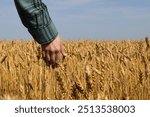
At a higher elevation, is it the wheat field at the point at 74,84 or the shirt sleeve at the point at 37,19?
the shirt sleeve at the point at 37,19

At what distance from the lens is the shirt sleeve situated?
221 cm

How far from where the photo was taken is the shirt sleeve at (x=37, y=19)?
221 centimetres

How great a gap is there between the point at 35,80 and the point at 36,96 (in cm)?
39

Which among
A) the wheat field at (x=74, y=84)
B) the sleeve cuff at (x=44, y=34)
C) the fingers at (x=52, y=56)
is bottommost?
the wheat field at (x=74, y=84)

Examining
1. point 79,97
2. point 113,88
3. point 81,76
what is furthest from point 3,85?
point 79,97

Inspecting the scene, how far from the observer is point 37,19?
2.25 m

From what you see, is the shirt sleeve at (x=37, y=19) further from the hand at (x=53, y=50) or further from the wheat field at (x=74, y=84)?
the wheat field at (x=74, y=84)

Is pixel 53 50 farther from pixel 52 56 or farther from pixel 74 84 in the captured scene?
pixel 74 84

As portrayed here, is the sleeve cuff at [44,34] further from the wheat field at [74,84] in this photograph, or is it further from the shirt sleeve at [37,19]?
the wheat field at [74,84]

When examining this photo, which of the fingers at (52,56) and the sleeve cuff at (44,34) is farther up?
the sleeve cuff at (44,34)

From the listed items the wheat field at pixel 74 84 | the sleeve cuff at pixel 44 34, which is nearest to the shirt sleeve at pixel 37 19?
the sleeve cuff at pixel 44 34

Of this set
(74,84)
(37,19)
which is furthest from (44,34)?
(74,84)

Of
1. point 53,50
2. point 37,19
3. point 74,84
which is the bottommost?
point 74,84

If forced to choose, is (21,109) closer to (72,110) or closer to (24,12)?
(72,110)
